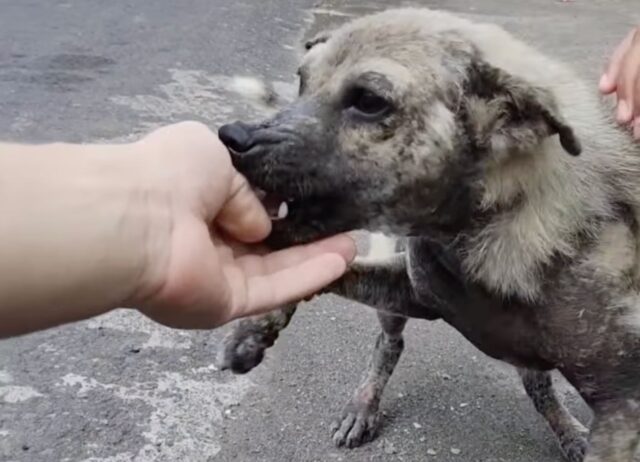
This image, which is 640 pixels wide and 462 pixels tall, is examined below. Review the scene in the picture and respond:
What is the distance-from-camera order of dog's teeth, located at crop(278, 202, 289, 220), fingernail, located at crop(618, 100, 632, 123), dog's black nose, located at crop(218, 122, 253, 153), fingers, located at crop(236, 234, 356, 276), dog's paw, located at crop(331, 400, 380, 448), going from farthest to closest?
1. dog's paw, located at crop(331, 400, 380, 448)
2. fingernail, located at crop(618, 100, 632, 123)
3. dog's teeth, located at crop(278, 202, 289, 220)
4. dog's black nose, located at crop(218, 122, 253, 153)
5. fingers, located at crop(236, 234, 356, 276)

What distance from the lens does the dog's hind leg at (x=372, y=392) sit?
3.77 m

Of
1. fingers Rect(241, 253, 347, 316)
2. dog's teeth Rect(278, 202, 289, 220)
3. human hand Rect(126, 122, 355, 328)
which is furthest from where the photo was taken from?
dog's teeth Rect(278, 202, 289, 220)

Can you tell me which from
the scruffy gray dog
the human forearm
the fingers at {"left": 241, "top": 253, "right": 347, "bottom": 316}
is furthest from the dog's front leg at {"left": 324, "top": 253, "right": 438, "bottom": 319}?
the human forearm

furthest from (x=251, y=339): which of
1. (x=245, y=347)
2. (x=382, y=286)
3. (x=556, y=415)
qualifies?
(x=556, y=415)

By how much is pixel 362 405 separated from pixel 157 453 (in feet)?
2.38

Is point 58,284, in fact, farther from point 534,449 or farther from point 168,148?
point 534,449

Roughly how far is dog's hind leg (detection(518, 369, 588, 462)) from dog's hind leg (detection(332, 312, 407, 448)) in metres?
0.46

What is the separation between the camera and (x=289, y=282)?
234 cm

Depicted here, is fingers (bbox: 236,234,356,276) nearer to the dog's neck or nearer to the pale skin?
the pale skin

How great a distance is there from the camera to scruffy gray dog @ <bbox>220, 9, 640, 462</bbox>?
2736 millimetres

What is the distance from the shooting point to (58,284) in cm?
187

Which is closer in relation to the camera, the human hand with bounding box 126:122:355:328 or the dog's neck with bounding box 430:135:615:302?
the human hand with bounding box 126:122:355:328

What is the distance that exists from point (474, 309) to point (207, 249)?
3.95 ft

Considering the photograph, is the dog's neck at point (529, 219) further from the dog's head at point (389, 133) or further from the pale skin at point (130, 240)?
the pale skin at point (130, 240)
